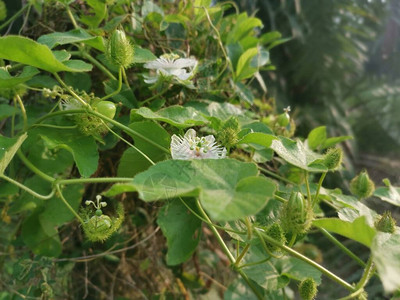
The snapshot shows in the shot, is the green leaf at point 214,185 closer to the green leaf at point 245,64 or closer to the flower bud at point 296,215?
the flower bud at point 296,215

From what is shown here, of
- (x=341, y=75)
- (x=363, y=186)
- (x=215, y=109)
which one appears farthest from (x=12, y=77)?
(x=341, y=75)

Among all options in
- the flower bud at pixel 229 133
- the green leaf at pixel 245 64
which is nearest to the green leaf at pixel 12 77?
the flower bud at pixel 229 133

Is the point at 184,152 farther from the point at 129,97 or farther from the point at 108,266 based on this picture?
the point at 108,266

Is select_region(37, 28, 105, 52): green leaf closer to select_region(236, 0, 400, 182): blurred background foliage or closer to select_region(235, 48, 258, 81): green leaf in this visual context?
select_region(235, 48, 258, 81): green leaf

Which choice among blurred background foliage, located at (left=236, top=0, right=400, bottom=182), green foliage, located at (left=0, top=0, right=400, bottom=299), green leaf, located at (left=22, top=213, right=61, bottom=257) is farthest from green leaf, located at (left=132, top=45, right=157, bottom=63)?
blurred background foliage, located at (left=236, top=0, right=400, bottom=182)

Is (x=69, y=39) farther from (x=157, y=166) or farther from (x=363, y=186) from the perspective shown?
(x=363, y=186)

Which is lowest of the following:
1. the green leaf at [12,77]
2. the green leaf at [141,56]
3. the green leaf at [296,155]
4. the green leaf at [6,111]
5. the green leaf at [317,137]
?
the green leaf at [6,111]
